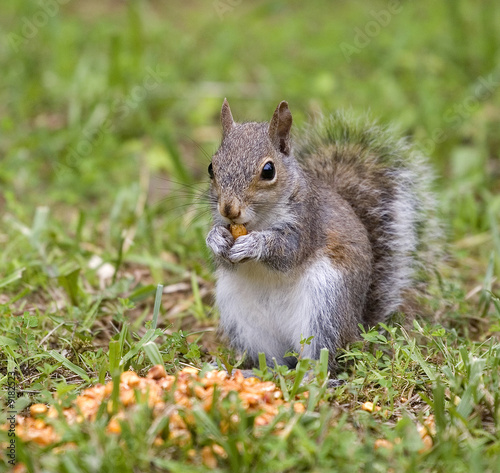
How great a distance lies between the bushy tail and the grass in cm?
21

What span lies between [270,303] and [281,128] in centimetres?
68

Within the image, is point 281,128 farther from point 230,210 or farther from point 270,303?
point 270,303

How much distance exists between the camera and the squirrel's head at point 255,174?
2.72 metres

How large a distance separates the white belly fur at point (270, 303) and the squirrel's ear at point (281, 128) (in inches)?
18.9

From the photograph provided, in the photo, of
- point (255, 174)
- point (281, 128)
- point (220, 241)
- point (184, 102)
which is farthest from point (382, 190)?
point (184, 102)

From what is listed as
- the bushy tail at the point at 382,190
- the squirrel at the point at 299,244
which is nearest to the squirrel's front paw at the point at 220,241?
the squirrel at the point at 299,244

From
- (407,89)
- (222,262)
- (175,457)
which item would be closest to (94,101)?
(407,89)

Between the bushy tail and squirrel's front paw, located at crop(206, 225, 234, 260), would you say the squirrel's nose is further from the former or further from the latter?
the bushy tail

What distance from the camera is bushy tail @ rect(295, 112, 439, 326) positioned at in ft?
10.3

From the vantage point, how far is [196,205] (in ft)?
14.2

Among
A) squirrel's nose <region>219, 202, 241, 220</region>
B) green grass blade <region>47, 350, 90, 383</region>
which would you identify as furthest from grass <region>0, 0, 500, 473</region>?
squirrel's nose <region>219, 202, 241, 220</region>

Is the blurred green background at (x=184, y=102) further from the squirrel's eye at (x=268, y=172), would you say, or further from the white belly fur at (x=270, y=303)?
the squirrel's eye at (x=268, y=172)

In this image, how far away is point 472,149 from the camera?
16.3 ft

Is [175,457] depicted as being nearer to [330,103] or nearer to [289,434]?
[289,434]
